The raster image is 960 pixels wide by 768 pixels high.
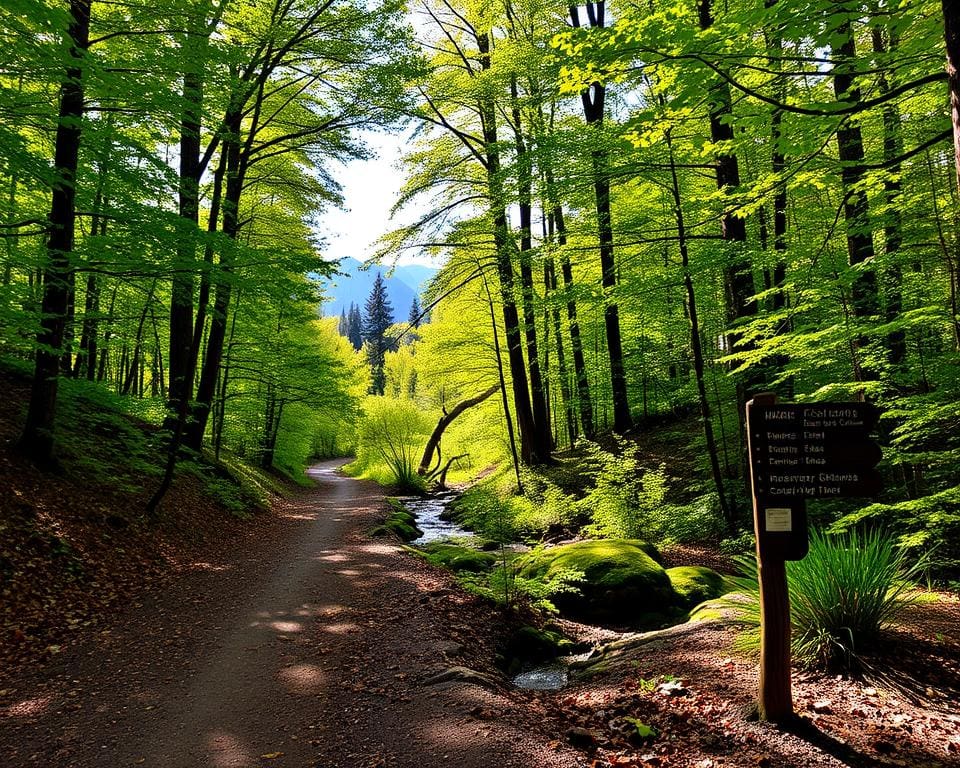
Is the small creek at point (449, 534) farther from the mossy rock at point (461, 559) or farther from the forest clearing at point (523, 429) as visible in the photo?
the mossy rock at point (461, 559)

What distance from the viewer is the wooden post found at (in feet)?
10.9

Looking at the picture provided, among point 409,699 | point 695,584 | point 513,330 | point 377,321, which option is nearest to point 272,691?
point 409,699

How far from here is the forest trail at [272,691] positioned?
3.32 metres

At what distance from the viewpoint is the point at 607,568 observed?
7.17 m

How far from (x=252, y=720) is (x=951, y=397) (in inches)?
302

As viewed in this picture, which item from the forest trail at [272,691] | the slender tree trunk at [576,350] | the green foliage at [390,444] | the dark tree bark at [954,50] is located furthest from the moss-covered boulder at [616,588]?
the green foliage at [390,444]

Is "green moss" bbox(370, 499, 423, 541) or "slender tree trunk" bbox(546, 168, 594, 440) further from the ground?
"slender tree trunk" bbox(546, 168, 594, 440)

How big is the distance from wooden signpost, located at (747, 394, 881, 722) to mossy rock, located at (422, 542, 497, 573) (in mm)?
5843

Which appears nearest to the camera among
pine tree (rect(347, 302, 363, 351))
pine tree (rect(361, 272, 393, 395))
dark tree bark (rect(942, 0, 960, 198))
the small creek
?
dark tree bark (rect(942, 0, 960, 198))

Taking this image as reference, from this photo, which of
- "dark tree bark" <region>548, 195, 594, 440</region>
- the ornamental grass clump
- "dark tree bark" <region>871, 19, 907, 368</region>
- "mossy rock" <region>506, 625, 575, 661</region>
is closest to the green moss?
"mossy rock" <region>506, 625, 575, 661</region>

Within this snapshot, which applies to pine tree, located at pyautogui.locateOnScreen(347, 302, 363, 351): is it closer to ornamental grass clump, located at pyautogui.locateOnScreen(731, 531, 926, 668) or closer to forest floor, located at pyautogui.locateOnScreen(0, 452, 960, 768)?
forest floor, located at pyautogui.locateOnScreen(0, 452, 960, 768)

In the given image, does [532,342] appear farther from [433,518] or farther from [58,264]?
[58,264]

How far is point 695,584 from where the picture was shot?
22.6ft

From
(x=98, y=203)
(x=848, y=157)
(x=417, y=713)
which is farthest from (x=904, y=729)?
(x=98, y=203)
